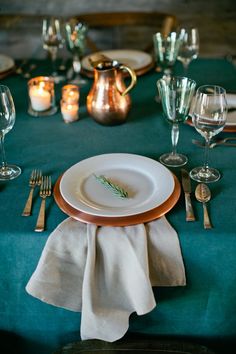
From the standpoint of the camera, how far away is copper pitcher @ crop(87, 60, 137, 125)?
1.13 metres

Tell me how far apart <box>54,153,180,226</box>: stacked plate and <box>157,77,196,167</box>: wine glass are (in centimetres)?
10

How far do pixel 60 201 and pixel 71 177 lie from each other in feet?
0.25

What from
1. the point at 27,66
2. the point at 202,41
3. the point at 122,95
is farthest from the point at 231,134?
the point at 202,41

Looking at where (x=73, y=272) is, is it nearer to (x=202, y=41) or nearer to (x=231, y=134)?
(x=231, y=134)

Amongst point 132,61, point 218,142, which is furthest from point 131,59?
point 218,142

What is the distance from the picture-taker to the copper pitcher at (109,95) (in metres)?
1.13

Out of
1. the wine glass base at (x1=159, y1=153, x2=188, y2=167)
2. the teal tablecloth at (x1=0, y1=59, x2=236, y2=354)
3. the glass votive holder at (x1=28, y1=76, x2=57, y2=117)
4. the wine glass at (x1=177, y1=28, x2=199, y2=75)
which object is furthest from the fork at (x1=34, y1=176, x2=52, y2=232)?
the wine glass at (x1=177, y1=28, x2=199, y2=75)

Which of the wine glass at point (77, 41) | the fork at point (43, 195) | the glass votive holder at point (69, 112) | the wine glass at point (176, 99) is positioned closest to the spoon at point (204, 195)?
the wine glass at point (176, 99)

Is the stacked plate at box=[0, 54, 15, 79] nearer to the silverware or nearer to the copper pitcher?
the copper pitcher

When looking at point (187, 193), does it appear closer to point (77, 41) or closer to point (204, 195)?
point (204, 195)

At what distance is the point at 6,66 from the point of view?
61.4 inches

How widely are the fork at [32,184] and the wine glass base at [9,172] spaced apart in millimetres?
38

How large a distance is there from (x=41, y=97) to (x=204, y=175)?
0.54 meters

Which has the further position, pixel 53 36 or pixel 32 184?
pixel 53 36
